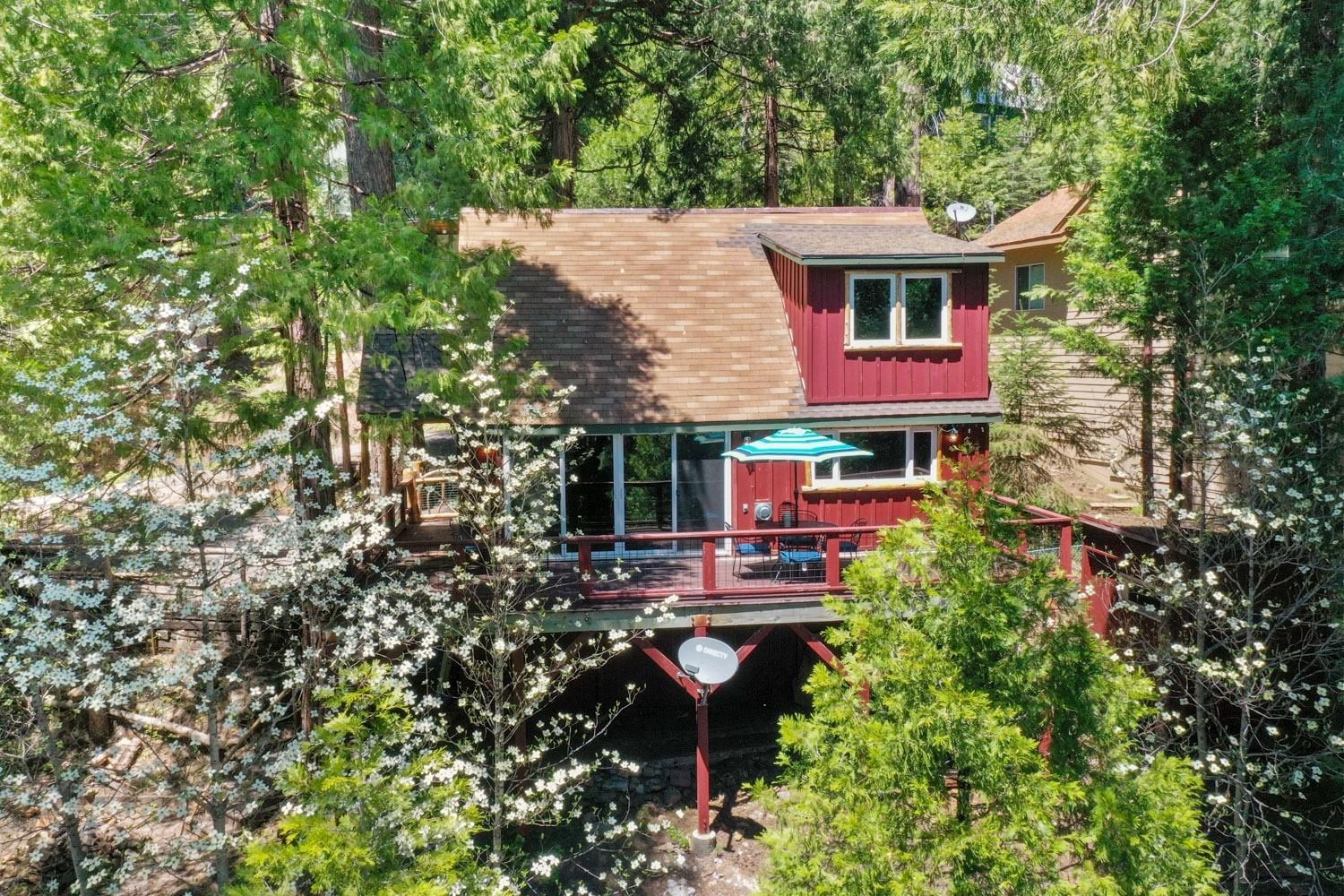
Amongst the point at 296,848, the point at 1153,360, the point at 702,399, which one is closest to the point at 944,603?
the point at 296,848

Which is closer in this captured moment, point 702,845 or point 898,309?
point 702,845

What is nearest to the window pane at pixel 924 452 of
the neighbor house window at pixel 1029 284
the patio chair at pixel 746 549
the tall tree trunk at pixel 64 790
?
the patio chair at pixel 746 549

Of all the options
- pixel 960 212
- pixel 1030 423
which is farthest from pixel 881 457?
pixel 1030 423

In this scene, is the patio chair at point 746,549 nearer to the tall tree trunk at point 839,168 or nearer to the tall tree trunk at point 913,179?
the tall tree trunk at point 839,168

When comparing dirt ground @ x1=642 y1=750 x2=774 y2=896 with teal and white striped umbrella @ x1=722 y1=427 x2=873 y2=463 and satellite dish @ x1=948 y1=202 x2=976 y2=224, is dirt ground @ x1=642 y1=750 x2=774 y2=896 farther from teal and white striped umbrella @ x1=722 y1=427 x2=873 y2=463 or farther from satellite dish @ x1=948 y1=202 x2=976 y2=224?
satellite dish @ x1=948 y1=202 x2=976 y2=224

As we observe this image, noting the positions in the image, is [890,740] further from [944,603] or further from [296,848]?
[296,848]

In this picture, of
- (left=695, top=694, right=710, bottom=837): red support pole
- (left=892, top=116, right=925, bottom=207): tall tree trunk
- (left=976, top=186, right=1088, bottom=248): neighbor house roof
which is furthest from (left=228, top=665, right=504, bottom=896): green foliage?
(left=892, top=116, right=925, bottom=207): tall tree trunk

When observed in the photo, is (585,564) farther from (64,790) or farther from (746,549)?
(64,790)
